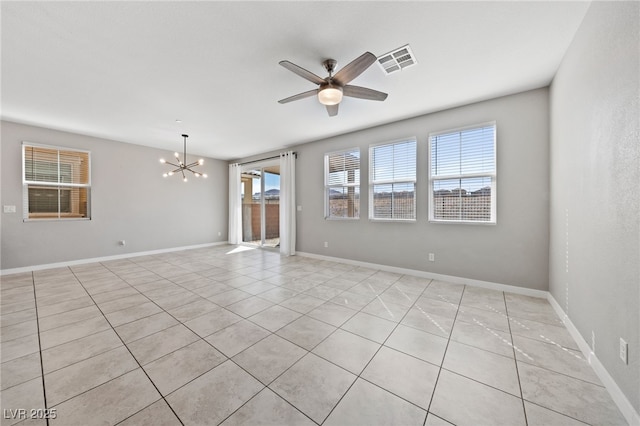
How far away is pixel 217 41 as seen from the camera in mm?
2195

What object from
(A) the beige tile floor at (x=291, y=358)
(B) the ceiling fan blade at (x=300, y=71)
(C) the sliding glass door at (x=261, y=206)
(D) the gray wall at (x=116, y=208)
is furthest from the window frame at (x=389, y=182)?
(D) the gray wall at (x=116, y=208)

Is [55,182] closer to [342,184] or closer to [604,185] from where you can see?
[342,184]

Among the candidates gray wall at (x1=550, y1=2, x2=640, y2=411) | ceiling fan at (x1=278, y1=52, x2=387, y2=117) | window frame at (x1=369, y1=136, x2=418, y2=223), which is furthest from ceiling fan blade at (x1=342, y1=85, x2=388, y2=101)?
window frame at (x1=369, y1=136, x2=418, y2=223)

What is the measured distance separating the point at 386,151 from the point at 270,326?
3661 millimetres

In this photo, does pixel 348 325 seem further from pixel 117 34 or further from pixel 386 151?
pixel 117 34

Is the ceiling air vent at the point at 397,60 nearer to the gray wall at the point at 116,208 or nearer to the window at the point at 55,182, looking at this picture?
the gray wall at the point at 116,208

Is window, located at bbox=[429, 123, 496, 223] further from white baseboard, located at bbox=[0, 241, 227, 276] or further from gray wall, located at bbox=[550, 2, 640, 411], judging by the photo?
white baseboard, located at bbox=[0, 241, 227, 276]

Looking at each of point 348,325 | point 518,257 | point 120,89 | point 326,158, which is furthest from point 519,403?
point 120,89

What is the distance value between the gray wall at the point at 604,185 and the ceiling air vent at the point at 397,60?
136 centimetres

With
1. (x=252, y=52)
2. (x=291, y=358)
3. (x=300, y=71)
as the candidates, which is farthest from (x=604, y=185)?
(x=252, y=52)

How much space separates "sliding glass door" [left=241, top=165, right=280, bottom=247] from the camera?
7000mm

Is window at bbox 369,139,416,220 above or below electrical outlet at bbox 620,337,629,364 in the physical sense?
above

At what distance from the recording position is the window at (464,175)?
342 cm

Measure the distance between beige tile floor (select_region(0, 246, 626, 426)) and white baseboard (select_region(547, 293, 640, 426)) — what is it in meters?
0.07
